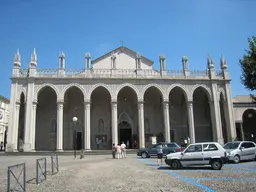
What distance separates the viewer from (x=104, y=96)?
28906mm

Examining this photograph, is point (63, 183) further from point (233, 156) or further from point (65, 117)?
point (65, 117)

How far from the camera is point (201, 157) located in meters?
11.0

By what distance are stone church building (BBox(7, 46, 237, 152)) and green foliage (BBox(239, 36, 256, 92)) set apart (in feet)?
23.0

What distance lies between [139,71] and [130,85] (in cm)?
204

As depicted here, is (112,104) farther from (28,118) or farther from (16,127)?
(16,127)

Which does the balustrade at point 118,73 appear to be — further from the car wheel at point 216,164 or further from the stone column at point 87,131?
the car wheel at point 216,164

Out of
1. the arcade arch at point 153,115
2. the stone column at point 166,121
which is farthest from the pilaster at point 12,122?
the stone column at point 166,121

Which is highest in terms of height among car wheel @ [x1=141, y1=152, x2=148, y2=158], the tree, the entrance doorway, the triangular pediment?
the triangular pediment

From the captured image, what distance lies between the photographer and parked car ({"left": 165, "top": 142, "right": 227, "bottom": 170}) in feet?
35.6

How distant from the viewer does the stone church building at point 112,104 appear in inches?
951

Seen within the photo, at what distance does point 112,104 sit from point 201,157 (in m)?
15.0

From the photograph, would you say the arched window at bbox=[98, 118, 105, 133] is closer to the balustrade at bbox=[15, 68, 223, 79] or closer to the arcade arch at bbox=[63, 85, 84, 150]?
the arcade arch at bbox=[63, 85, 84, 150]

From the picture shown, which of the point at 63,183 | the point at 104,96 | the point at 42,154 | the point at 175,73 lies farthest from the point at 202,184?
the point at 104,96

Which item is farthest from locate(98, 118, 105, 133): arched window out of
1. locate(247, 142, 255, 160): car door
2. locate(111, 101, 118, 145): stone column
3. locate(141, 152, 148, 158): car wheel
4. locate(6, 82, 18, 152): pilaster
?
locate(247, 142, 255, 160): car door
